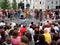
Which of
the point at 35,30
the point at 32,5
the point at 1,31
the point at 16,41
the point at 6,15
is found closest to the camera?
the point at 16,41

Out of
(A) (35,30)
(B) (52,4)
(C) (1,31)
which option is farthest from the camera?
(B) (52,4)

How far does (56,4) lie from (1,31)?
13762cm

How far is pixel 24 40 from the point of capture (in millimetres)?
9469

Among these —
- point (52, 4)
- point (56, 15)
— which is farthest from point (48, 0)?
point (56, 15)

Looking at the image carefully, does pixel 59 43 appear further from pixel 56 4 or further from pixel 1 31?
pixel 56 4

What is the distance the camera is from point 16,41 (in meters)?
12.4

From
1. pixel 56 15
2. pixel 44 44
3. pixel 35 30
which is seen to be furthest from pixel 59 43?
pixel 56 15

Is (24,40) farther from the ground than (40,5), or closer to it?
farther from the ground

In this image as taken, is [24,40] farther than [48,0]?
No

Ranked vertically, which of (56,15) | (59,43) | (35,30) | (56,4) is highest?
(59,43)

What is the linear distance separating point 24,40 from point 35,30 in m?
5.80

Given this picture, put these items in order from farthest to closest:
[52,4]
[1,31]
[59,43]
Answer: [52,4]
[1,31]
[59,43]

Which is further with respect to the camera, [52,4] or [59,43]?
[52,4]

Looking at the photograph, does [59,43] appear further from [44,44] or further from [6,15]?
[6,15]
